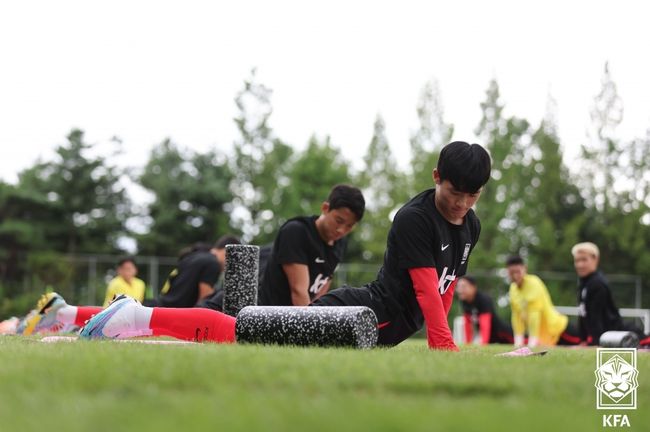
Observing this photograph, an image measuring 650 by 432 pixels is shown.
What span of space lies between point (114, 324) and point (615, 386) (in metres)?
3.86

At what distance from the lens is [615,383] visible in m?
3.77

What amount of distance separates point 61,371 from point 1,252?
34.5 m

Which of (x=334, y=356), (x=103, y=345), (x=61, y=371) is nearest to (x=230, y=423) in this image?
(x=61, y=371)

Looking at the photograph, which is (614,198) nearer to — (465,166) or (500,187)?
(500,187)

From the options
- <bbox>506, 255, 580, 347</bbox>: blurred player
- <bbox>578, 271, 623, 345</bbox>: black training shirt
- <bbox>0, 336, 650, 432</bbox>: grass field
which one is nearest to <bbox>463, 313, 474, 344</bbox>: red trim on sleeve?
<bbox>506, 255, 580, 347</bbox>: blurred player

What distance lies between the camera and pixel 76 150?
4128 cm

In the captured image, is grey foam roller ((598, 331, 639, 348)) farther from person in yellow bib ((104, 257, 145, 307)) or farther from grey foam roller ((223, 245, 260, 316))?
person in yellow bib ((104, 257, 145, 307))

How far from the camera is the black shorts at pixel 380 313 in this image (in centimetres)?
655

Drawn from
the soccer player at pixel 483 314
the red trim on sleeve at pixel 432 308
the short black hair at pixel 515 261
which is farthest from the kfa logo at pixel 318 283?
the soccer player at pixel 483 314

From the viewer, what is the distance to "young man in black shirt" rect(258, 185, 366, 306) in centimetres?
789

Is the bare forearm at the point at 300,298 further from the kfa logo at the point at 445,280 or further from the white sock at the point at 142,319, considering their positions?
the white sock at the point at 142,319

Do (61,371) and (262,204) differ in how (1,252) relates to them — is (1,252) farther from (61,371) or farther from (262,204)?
(61,371)

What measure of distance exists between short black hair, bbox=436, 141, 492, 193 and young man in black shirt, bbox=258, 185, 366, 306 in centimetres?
198

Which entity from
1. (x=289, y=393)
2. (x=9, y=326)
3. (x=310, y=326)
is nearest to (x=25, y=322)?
(x=9, y=326)
